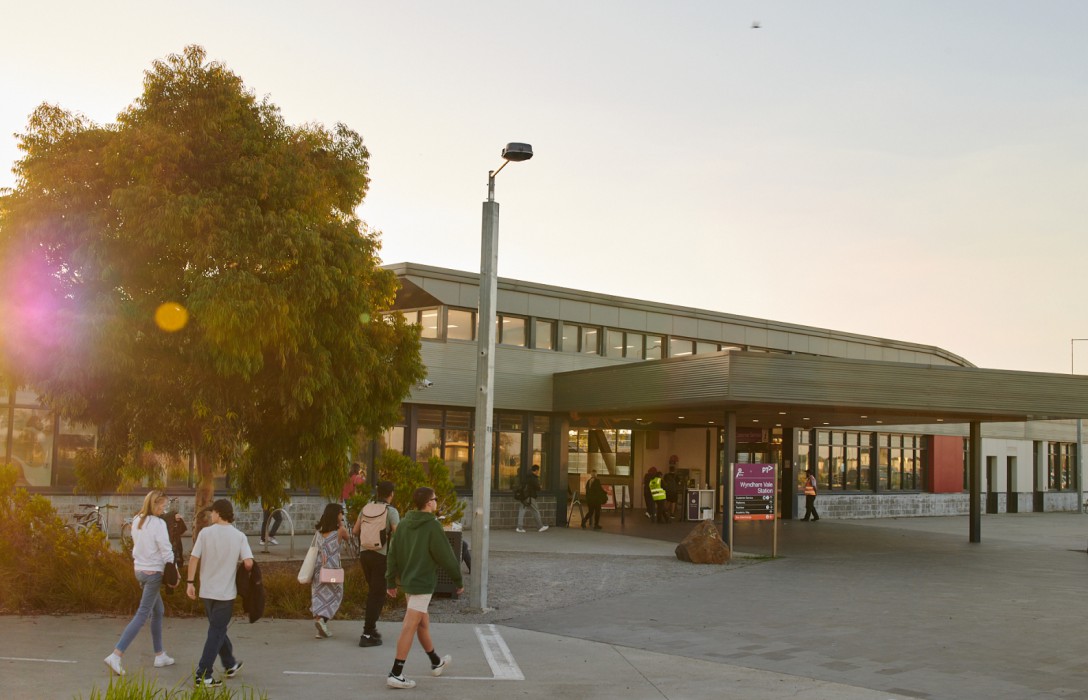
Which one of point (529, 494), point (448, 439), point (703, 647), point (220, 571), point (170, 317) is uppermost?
point (170, 317)

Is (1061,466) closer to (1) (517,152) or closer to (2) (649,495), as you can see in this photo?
(2) (649,495)

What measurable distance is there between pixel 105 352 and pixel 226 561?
13.2 ft

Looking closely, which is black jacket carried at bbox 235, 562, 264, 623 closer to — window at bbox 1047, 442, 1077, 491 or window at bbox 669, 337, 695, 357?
window at bbox 669, 337, 695, 357

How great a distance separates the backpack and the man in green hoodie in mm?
2020

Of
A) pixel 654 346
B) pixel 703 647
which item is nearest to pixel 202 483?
pixel 703 647

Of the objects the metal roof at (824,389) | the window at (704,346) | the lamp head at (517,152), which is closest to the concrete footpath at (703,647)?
the metal roof at (824,389)

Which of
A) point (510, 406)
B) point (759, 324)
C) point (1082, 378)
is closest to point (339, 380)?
point (510, 406)

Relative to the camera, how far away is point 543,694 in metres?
8.48

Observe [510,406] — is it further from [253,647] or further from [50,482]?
[253,647]

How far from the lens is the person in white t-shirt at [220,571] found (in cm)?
854

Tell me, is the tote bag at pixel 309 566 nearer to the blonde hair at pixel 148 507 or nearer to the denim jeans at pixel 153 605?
the denim jeans at pixel 153 605

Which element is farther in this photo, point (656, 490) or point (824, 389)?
point (656, 490)

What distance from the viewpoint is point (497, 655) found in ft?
33.3

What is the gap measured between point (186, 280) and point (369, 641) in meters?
5.00
